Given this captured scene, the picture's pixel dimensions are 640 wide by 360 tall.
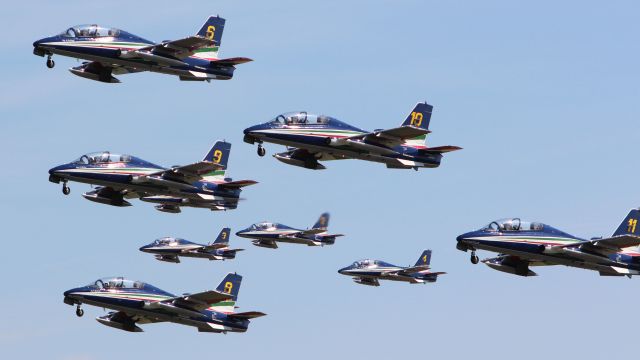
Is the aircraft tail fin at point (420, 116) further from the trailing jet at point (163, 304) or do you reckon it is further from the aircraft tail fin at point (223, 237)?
the aircraft tail fin at point (223, 237)

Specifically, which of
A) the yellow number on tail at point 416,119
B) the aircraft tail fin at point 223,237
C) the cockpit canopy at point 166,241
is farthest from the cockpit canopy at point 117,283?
the aircraft tail fin at point 223,237

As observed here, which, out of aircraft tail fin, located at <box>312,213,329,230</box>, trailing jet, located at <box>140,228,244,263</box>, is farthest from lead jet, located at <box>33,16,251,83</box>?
aircraft tail fin, located at <box>312,213,329,230</box>

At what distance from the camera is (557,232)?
342 ft

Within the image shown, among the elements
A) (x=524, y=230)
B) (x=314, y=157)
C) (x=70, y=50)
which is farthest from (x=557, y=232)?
(x=70, y=50)

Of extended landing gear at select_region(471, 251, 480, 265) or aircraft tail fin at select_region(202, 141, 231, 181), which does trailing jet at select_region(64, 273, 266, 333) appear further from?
extended landing gear at select_region(471, 251, 480, 265)

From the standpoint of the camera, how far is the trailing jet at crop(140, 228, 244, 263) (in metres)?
140

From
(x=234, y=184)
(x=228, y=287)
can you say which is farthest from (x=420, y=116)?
(x=228, y=287)

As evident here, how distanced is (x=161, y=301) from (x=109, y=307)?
413 centimetres

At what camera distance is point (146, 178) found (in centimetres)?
10781

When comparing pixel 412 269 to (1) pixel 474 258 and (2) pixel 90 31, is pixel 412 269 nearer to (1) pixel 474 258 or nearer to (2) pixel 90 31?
(1) pixel 474 258

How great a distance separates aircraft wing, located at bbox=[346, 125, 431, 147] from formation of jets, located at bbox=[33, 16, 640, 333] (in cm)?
7

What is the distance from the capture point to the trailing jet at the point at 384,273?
144m

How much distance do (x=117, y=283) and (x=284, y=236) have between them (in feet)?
129

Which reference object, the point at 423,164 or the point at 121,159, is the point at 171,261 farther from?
the point at 423,164
